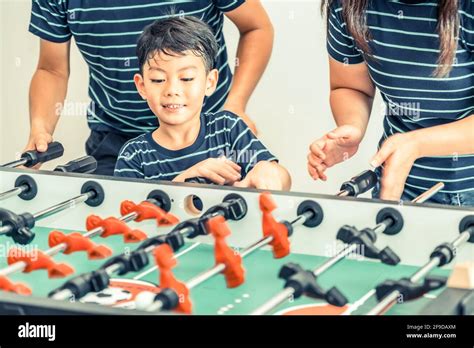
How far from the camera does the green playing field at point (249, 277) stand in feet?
5.63

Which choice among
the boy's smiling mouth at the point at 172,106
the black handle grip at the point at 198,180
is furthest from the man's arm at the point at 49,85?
the black handle grip at the point at 198,180

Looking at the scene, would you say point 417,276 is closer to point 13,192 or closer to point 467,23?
point 467,23

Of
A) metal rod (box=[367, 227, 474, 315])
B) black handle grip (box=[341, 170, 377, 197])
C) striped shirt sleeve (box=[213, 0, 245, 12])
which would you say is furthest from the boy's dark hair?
metal rod (box=[367, 227, 474, 315])

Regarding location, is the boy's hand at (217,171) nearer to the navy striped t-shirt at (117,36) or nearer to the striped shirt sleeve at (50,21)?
the navy striped t-shirt at (117,36)

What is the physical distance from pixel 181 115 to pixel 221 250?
93 centimetres

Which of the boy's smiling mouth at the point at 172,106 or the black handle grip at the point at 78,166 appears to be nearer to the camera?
the black handle grip at the point at 78,166

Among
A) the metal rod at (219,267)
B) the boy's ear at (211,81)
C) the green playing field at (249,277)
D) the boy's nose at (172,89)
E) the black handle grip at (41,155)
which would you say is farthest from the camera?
the boy's ear at (211,81)

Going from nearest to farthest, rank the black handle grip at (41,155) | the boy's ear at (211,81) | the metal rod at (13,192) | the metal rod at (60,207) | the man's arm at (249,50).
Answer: the metal rod at (60,207) → the metal rod at (13,192) → the black handle grip at (41,155) → the boy's ear at (211,81) → the man's arm at (249,50)

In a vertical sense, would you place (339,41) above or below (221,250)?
above

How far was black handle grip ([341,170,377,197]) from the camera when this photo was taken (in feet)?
6.85

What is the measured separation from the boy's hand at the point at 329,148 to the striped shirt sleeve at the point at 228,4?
Answer: 629mm

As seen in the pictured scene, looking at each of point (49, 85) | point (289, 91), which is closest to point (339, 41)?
point (49, 85)

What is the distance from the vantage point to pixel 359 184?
2115mm
